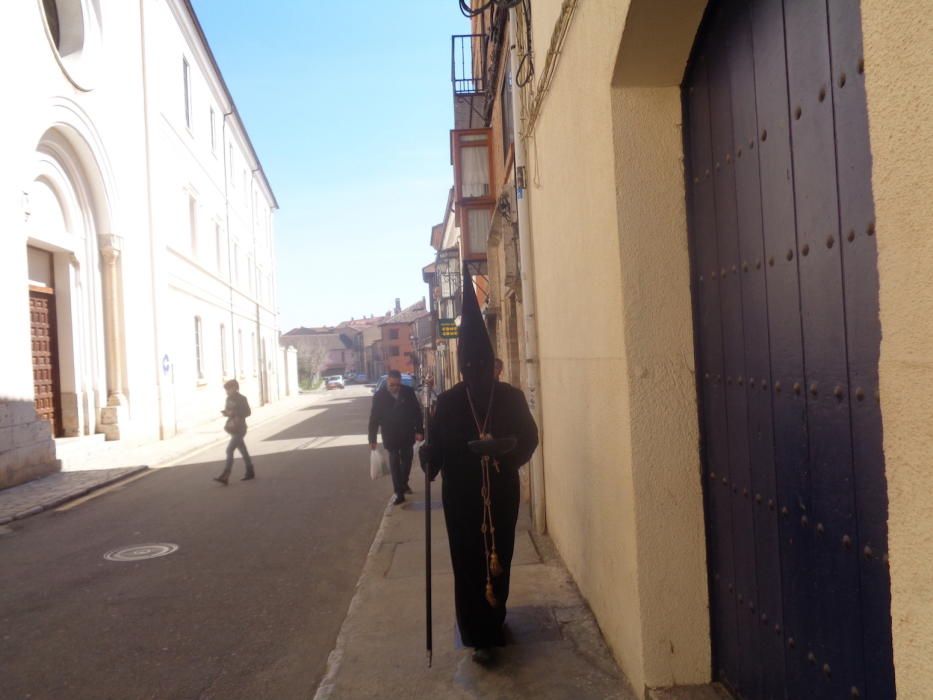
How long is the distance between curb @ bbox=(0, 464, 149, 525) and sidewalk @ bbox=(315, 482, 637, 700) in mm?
5527

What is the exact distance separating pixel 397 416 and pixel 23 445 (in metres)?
6.59

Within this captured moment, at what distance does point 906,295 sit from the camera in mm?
1407

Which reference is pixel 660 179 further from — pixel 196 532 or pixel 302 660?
pixel 196 532

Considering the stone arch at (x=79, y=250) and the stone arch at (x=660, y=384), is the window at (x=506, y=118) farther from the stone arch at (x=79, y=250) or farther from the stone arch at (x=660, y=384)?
the stone arch at (x=79, y=250)

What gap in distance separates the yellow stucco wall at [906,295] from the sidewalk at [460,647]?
2.37 meters

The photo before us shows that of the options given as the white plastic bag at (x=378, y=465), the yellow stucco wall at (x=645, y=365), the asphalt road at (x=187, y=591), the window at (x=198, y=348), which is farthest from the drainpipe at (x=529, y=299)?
the window at (x=198, y=348)

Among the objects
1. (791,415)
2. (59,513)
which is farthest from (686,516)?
(59,513)

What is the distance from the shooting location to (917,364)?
1387 mm

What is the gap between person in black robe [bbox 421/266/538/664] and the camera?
13.3ft

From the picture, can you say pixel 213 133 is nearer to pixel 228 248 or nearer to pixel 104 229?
pixel 228 248

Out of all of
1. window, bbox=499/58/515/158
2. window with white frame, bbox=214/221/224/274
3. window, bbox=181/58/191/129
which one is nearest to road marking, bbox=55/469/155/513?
window, bbox=499/58/515/158

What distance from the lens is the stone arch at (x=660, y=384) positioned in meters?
3.20

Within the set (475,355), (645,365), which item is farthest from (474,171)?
(645,365)

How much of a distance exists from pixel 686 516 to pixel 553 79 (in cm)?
308
